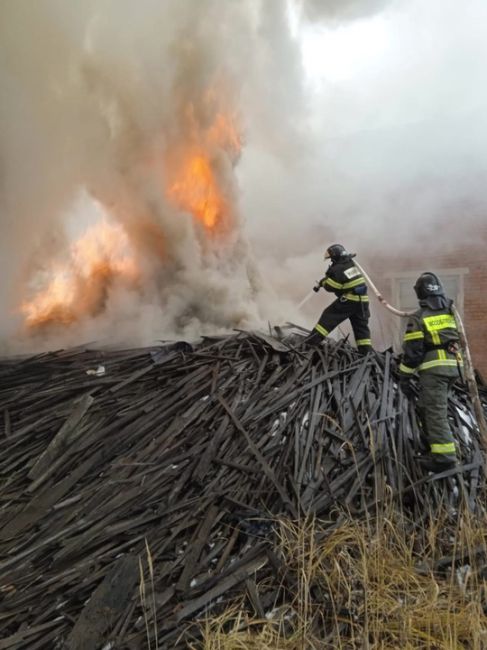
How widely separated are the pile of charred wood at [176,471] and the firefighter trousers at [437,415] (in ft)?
0.56

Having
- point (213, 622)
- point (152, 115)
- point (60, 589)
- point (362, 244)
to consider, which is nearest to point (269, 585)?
point (213, 622)

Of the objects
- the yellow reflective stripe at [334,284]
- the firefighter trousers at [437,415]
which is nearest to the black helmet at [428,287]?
the firefighter trousers at [437,415]

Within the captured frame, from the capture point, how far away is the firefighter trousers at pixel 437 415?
12.0ft

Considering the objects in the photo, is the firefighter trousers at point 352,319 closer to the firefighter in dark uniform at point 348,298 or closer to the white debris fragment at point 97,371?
the firefighter in dark uniform at point 348,298

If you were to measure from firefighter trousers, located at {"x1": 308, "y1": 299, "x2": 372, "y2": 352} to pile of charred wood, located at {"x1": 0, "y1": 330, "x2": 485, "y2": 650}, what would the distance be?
0.50 metres

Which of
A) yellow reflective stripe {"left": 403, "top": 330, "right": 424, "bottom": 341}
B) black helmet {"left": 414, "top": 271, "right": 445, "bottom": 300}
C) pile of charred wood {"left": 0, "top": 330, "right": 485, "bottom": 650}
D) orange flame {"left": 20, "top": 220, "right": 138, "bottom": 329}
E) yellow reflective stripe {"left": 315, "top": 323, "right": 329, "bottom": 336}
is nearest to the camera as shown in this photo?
pile of charred wood {"left": 0, "top": 330, "right": 485, "bottom": 650}

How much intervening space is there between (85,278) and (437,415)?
513 centimetres

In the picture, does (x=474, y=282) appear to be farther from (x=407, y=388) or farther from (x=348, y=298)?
(x=407, y=388)

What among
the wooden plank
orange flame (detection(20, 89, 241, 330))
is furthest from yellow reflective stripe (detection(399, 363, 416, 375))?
orange flame (detection(20, 89, 241, 330))

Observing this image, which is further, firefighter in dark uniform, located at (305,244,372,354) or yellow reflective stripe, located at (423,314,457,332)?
firefighter in dark uniform, located at (305,244,372,354)

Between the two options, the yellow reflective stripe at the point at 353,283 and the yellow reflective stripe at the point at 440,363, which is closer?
the yellow reflective stripe at the point at 440,363

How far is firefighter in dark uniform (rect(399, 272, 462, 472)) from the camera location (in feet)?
12.1

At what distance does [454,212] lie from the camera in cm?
943

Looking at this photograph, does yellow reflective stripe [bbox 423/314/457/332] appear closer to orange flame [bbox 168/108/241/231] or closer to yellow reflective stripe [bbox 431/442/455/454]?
yellow reflective stripe [bbox 431/442/455/454]
